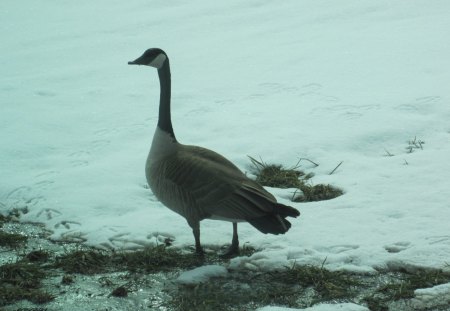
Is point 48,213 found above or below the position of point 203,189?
below

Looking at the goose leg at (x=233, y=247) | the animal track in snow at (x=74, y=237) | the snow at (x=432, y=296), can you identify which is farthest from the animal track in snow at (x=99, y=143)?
the snow at (x=432, y=296)

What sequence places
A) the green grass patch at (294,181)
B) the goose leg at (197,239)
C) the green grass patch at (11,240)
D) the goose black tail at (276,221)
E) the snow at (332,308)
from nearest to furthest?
1. the snow at (332,308)
2. the goose black tail at (276,221)
3. the goose leg at (197,239)
4. the green grass patch at (11,240)
5. the green grass patch at (294,181)

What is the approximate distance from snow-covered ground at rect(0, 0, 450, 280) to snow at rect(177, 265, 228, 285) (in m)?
0.20

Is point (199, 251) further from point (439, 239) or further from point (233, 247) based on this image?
point (439, 239)

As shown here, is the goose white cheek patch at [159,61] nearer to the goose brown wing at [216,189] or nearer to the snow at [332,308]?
the goose brown wing at [216,189]

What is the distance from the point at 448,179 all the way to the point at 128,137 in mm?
3297

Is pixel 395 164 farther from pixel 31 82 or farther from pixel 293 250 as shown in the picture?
pixel 31 82

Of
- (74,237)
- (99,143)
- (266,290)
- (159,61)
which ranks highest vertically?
(159,61)

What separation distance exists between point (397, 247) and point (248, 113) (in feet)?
11.2

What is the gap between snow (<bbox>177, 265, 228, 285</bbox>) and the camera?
4.33 m

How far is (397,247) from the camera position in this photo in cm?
456

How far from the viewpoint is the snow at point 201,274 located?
14.2 feet

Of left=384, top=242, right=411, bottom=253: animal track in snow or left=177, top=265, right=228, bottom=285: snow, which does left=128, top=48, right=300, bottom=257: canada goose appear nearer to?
left=177, top=265, right=228, bottom=285: snow

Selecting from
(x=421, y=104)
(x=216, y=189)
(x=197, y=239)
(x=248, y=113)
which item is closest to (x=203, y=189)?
(x=216, y=189)
